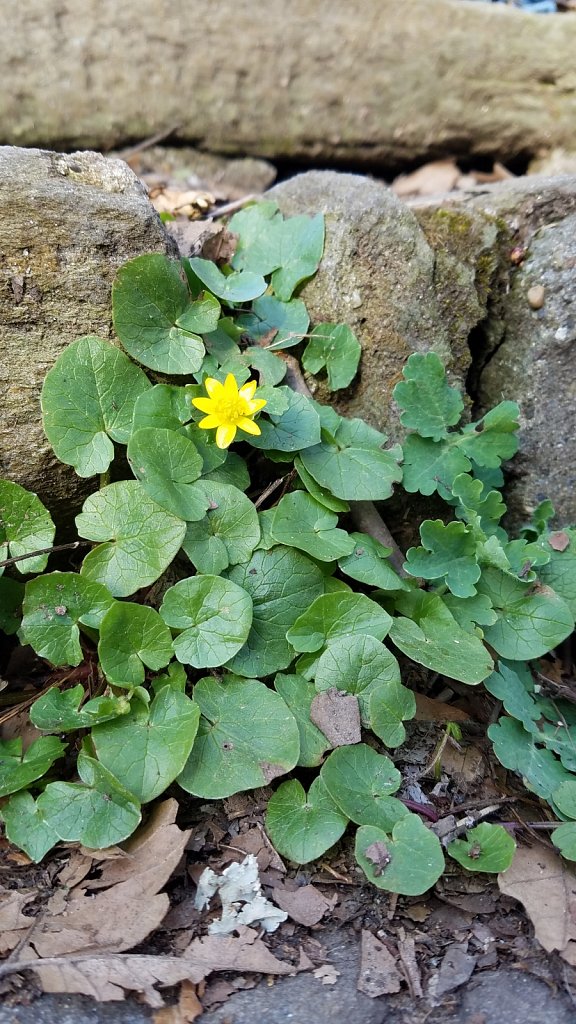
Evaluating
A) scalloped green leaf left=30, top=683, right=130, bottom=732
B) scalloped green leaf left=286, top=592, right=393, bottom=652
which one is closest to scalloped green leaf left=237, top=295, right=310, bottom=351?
scalloped green leaf left=286, top=592, right=393, bottom=652

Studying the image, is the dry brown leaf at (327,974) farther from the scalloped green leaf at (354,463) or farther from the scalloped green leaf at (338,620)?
the scalloped green leaf at (354,463)

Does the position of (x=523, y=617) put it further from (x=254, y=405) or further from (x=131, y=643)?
(x=131, y=643)

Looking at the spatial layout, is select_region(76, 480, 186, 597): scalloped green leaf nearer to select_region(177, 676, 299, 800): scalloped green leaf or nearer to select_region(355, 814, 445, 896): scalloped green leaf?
select_region(177, 676, 299, 800): scalloped green leaf

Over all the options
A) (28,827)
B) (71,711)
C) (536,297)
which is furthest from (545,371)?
(28,827)

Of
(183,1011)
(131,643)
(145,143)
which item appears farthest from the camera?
(145,143)

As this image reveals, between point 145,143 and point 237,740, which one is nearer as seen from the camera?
point 237,740
